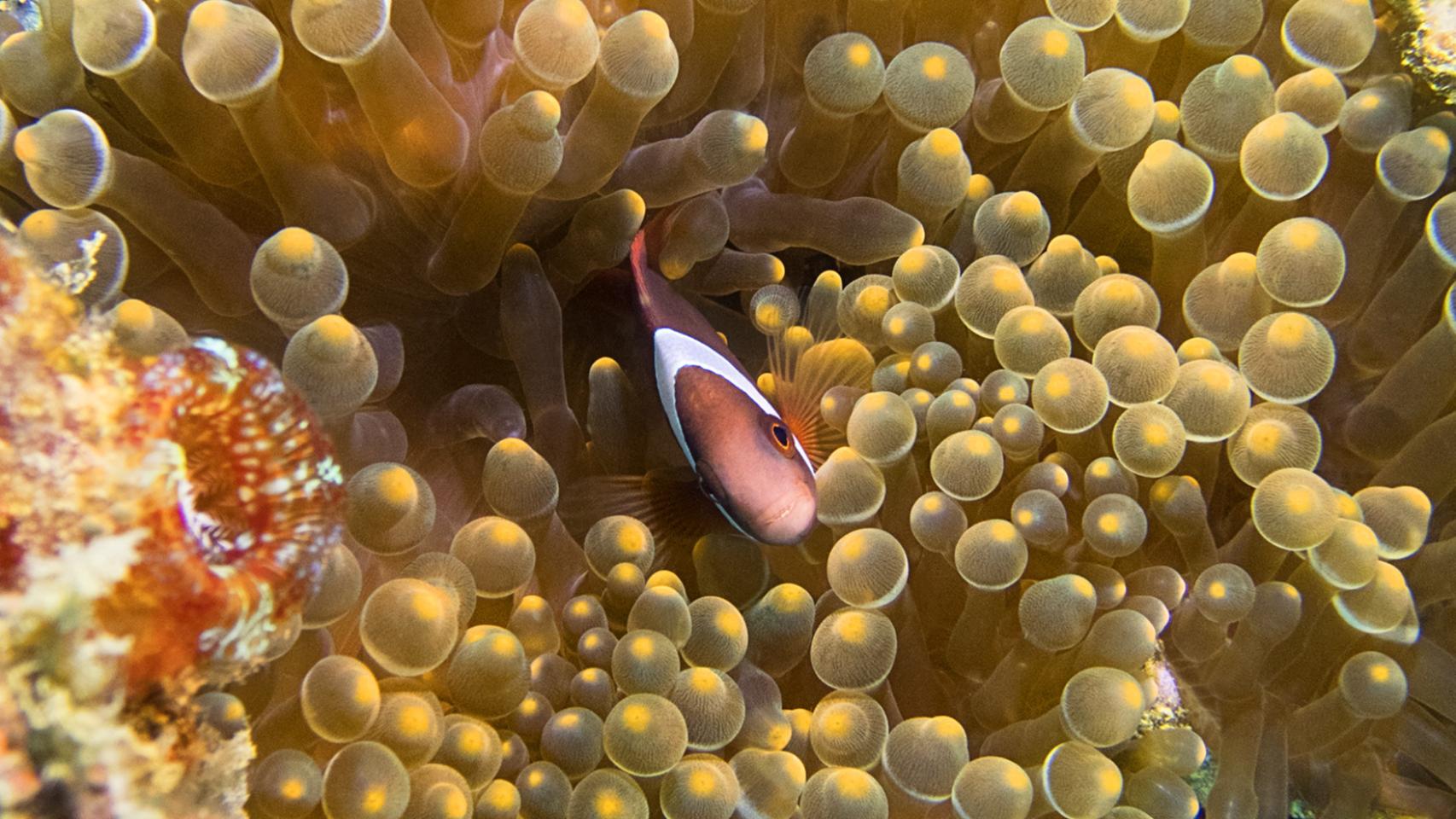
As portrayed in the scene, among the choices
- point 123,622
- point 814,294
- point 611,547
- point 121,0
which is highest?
point 121,0

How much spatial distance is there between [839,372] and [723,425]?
196 millimetres

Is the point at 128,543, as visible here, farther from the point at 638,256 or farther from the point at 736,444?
the point at 638,256

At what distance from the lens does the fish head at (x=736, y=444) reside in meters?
1.36

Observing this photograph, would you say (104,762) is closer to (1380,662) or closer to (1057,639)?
(1057,639)

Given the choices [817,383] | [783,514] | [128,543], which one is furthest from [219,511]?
[817,383]

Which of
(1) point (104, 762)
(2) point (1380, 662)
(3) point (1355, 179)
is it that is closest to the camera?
(1) point (104, 762)

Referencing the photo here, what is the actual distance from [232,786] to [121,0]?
0.99 meters

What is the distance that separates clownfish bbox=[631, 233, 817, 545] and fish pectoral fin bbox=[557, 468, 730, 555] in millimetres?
31

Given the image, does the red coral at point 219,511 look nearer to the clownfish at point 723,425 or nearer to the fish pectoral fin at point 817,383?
the clownfish at point 723,425

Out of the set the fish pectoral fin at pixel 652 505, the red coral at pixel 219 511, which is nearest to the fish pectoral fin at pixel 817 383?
A: the fish pectoral fin at pixel 652 505

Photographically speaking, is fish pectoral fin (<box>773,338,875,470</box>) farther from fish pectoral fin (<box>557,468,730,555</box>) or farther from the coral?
the coral

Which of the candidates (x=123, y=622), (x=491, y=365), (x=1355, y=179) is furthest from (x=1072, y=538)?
(x=123, y=622)

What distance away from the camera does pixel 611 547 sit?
4.33 feet

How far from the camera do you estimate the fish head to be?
1364mm
